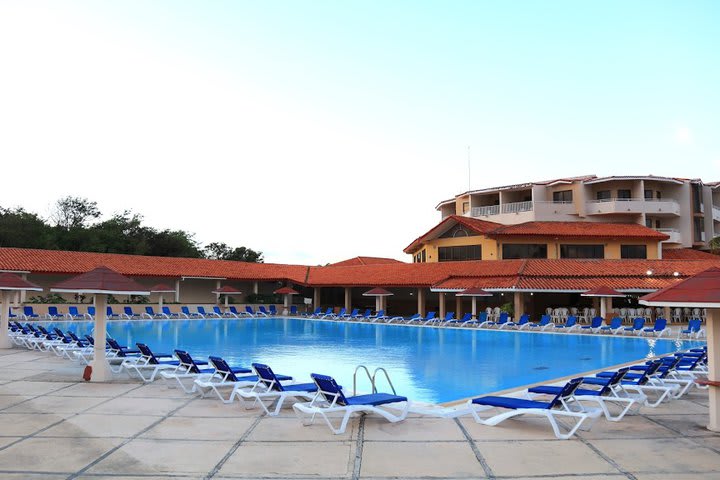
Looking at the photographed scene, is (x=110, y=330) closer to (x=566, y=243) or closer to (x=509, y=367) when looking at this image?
(x=509, y=367)

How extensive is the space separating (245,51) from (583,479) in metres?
16.7

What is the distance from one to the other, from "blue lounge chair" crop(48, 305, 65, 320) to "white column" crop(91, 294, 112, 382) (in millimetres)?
19743

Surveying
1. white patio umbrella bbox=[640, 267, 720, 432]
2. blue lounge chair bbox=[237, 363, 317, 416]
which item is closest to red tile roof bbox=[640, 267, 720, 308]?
white patio umbrella bbox=[640, 267, 720, 432]

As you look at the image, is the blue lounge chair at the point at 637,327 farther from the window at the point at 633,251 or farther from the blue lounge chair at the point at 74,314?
the blue lounge chair at the point at 74,314

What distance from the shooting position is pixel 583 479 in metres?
5.30

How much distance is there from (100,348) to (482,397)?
23.3ft

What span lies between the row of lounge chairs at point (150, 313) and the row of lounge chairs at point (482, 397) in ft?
58.6

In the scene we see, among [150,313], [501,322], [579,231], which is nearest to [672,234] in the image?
[579,231]

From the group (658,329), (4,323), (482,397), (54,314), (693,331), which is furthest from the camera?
(54,314)

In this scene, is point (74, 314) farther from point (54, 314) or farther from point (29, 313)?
point (29, 313)

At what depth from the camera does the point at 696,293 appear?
700 cm

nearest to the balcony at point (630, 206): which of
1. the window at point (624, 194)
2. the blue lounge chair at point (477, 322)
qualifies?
the window at point (624, 194)

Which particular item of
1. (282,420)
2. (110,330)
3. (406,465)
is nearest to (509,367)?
(282,420)

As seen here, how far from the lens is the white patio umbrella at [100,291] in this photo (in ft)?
36.2
